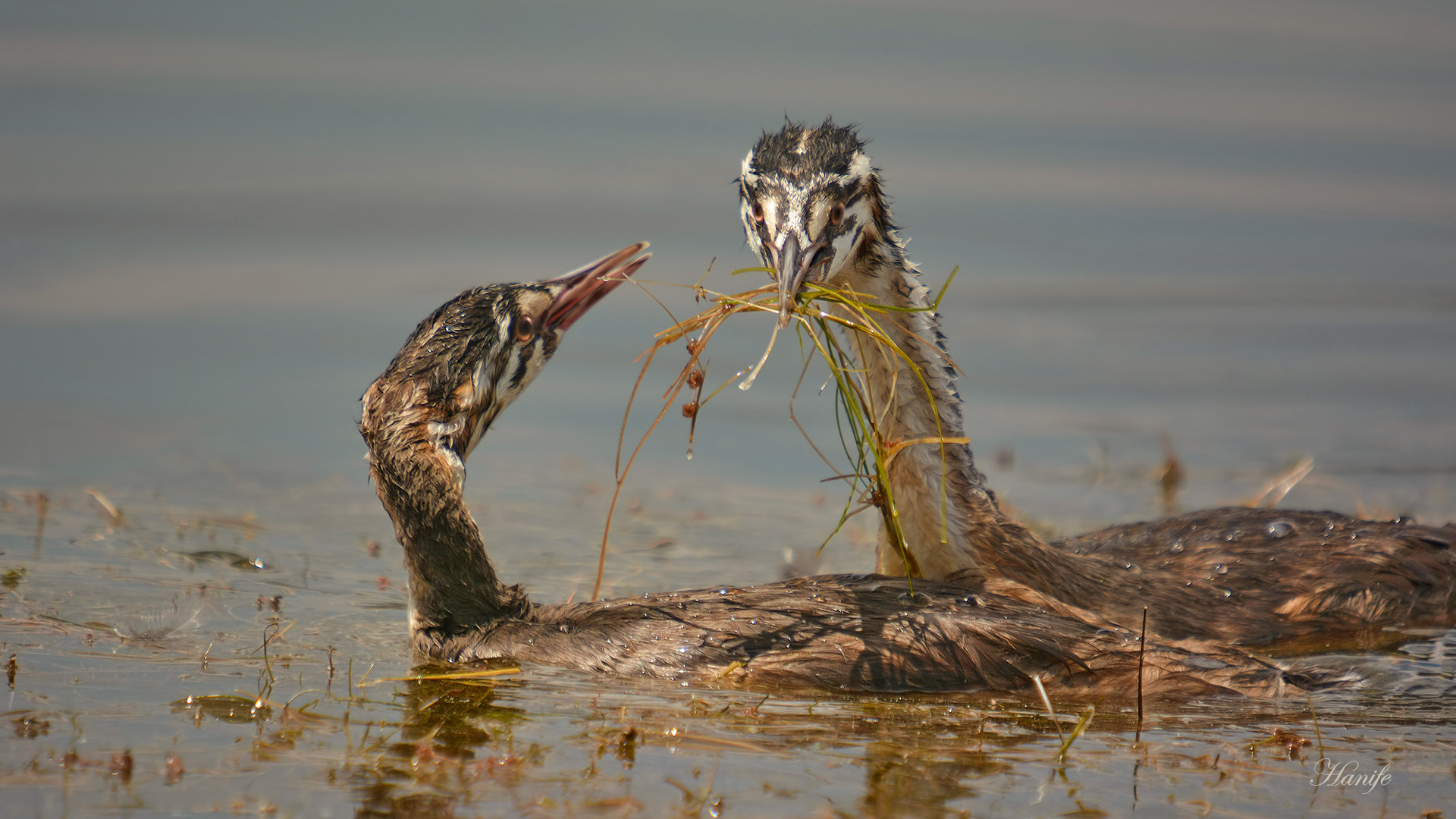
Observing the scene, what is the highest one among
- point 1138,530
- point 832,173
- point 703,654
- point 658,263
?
point 658,263

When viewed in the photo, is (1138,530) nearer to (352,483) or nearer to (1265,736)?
(1265,736)

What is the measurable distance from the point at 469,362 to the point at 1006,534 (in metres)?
2.52

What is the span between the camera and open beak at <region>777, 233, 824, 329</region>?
5.41m

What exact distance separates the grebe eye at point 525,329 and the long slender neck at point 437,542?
0.82m

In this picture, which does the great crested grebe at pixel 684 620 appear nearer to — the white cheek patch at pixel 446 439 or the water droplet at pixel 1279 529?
the white cheek patch at pixel 446 439

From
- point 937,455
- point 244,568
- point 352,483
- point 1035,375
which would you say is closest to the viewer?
point 937,455

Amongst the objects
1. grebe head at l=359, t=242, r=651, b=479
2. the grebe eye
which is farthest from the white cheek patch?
the grebe eye

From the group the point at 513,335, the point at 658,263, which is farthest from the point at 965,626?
the point at 658,263

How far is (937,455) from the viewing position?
646cm

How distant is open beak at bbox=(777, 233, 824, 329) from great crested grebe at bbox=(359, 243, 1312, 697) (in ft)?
4.03

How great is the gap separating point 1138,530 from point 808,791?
4070 millimetres

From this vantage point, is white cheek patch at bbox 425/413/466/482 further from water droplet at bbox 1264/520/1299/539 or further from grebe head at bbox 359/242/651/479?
water droplet at bbox 1264/520/1299/539

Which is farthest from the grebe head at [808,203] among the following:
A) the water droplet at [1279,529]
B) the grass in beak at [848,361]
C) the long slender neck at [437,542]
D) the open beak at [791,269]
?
the water droplet at [1279,529]

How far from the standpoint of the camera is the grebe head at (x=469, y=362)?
6246 mm
